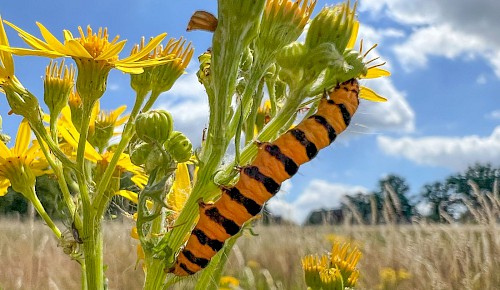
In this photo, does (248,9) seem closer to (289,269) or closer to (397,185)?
(289,269)

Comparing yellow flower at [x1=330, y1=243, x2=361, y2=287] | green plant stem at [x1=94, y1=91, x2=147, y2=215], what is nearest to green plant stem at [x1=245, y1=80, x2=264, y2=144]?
green plant stem at [x1=94, y1=91, x2=147, y2=215]

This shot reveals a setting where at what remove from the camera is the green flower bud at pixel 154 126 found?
70.8 inches

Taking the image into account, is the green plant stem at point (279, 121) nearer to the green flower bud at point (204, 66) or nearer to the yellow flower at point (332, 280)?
the green flower bud at point (204, 66)

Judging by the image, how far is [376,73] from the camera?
201cm

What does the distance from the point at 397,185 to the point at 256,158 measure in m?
73.8

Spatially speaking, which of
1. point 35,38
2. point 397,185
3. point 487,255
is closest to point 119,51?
point 35,38

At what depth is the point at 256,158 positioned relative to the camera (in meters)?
1.62

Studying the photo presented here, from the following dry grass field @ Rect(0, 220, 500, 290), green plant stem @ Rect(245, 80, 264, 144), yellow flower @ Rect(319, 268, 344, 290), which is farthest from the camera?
dry grass field @ Rect(0, 220, 500, 290)

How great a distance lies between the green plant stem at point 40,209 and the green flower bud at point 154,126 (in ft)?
1.54

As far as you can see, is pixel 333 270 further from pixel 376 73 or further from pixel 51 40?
pixel 51 40

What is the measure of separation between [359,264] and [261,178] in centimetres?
706

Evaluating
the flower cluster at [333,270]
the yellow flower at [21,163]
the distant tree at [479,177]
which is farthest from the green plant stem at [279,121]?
the distant tree at [479,177]

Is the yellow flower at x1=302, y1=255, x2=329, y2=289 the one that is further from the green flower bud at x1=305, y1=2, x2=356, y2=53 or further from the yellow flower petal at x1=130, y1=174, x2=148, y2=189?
the green flower bud at x1=305, y1=2, x2=356, y2=53

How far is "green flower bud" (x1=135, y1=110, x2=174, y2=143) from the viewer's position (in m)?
1.80
